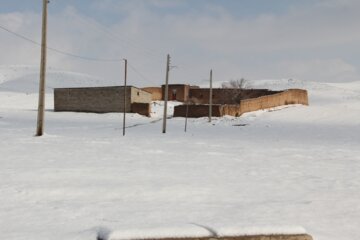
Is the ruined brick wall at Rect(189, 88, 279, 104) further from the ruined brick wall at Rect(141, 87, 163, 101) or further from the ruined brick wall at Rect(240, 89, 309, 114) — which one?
the ruined brick wall at Rect(240, 89, 309, 114)

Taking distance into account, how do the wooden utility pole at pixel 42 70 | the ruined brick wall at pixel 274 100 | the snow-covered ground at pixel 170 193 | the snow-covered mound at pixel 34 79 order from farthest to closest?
the snow-covered mound at pixel 34 79
the ruined brick wall at pixel 274 100
the wooden utility pole at pixel 42 70
the snow-covered ground at pixel 170 193

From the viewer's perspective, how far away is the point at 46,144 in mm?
16797

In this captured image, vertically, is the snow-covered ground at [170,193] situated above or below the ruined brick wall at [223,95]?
below

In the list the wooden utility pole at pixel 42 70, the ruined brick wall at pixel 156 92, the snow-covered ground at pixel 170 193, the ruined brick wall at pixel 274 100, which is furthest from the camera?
the ruined brick wall at pixel 156 92

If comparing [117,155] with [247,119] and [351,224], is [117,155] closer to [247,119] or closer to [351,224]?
[351,224]

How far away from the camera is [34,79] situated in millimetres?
119625

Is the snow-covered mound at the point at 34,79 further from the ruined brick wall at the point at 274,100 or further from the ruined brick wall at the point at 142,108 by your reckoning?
the ruined brick wall at the point at 274,100

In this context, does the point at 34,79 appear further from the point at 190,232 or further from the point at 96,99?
the point at 190,232

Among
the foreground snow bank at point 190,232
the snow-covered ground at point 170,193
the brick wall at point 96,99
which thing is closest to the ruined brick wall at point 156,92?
the brick wall at point 96,99

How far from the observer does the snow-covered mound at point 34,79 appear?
109 metres

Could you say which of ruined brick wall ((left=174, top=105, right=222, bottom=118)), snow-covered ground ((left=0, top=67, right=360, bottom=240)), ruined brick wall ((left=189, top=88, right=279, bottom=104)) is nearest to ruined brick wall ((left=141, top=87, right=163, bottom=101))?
ruined brick wall ((left=189, top=88, right=279, bottom=104))

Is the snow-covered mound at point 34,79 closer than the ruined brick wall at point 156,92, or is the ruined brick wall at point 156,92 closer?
the ruined brick wall at point 156,92

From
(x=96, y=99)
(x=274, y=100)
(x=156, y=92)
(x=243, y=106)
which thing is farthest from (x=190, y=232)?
(x=156, y=92)

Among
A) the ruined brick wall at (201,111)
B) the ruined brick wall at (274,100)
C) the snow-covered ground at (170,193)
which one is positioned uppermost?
the ruined brick wall at (274,100)
